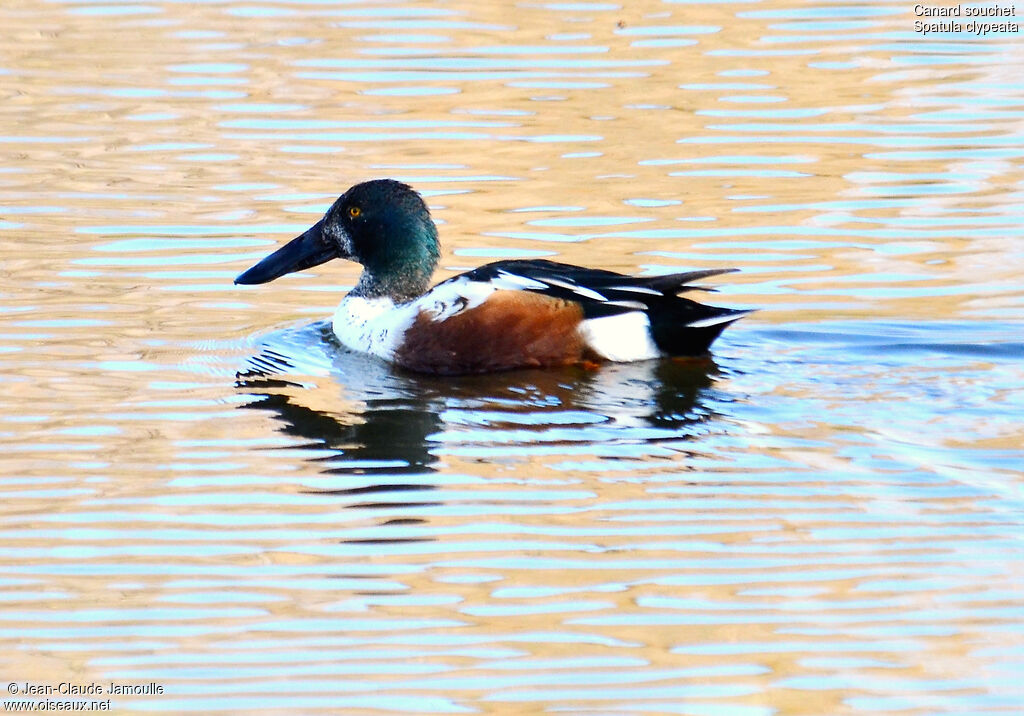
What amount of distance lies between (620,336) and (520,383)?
555 mm

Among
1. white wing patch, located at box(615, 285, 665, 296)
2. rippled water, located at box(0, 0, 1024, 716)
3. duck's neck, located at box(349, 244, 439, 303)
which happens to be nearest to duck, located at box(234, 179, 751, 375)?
white wing patch, located at box(615, 285, 665, 296)

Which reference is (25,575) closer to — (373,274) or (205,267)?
(373,274)

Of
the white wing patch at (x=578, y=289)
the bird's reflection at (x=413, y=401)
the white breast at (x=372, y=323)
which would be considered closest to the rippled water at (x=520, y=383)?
the bird's reflection at (x=413, y=401)

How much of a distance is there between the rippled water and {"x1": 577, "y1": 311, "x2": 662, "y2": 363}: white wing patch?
0.10 metres

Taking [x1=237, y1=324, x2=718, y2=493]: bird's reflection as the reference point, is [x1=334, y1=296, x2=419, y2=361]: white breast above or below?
above

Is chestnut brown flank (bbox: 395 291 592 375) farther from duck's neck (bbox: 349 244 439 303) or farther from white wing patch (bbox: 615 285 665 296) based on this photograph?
duck's neck (bbox: 349 244 439 303)

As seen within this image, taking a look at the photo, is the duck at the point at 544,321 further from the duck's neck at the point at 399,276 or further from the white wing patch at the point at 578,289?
the duck's neck at the point at 399,276

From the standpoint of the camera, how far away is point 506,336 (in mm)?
7586

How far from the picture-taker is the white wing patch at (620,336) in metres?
7.66

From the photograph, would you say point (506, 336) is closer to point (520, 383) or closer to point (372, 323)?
point (520, 383)

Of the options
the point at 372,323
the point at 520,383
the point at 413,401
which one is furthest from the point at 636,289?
the point at 372,323

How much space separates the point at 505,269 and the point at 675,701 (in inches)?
143

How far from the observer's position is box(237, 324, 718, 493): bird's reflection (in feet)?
21.1

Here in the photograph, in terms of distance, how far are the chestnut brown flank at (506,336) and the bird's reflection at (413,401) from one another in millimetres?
67
